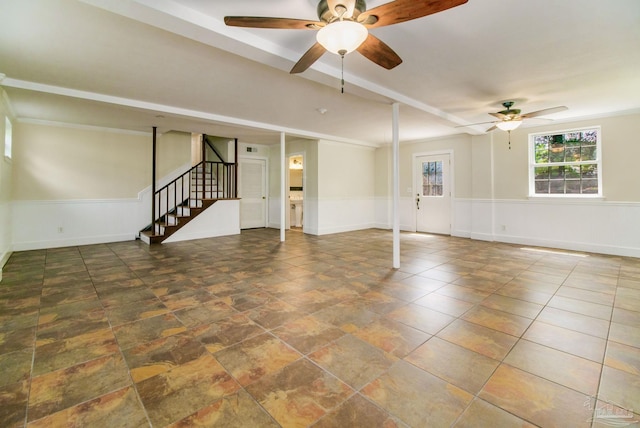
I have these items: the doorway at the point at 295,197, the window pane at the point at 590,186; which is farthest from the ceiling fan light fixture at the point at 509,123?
the doorway at the point at 295,197

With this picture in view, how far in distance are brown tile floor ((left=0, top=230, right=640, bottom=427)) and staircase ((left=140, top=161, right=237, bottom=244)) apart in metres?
2.19

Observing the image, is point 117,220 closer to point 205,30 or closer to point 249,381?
point 205,30

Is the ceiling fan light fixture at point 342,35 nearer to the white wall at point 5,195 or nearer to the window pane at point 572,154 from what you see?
the white wall at point 5,195

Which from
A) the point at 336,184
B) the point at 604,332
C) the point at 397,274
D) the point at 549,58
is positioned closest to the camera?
the point at 604,332

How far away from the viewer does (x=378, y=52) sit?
2383 millimetres

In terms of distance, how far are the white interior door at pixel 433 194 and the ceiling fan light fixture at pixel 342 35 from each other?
619cm

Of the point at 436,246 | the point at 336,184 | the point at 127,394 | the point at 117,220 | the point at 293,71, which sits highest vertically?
the point at 293,71

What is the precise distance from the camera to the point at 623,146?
5.04 metres

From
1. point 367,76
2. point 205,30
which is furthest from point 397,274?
point 205,30

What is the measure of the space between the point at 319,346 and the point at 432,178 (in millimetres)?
6698

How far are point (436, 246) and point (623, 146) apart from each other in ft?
11.7

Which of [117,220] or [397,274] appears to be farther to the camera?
[117,220]

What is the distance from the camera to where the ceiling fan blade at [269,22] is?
6.58 feet

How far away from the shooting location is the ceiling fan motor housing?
2.04 meters
